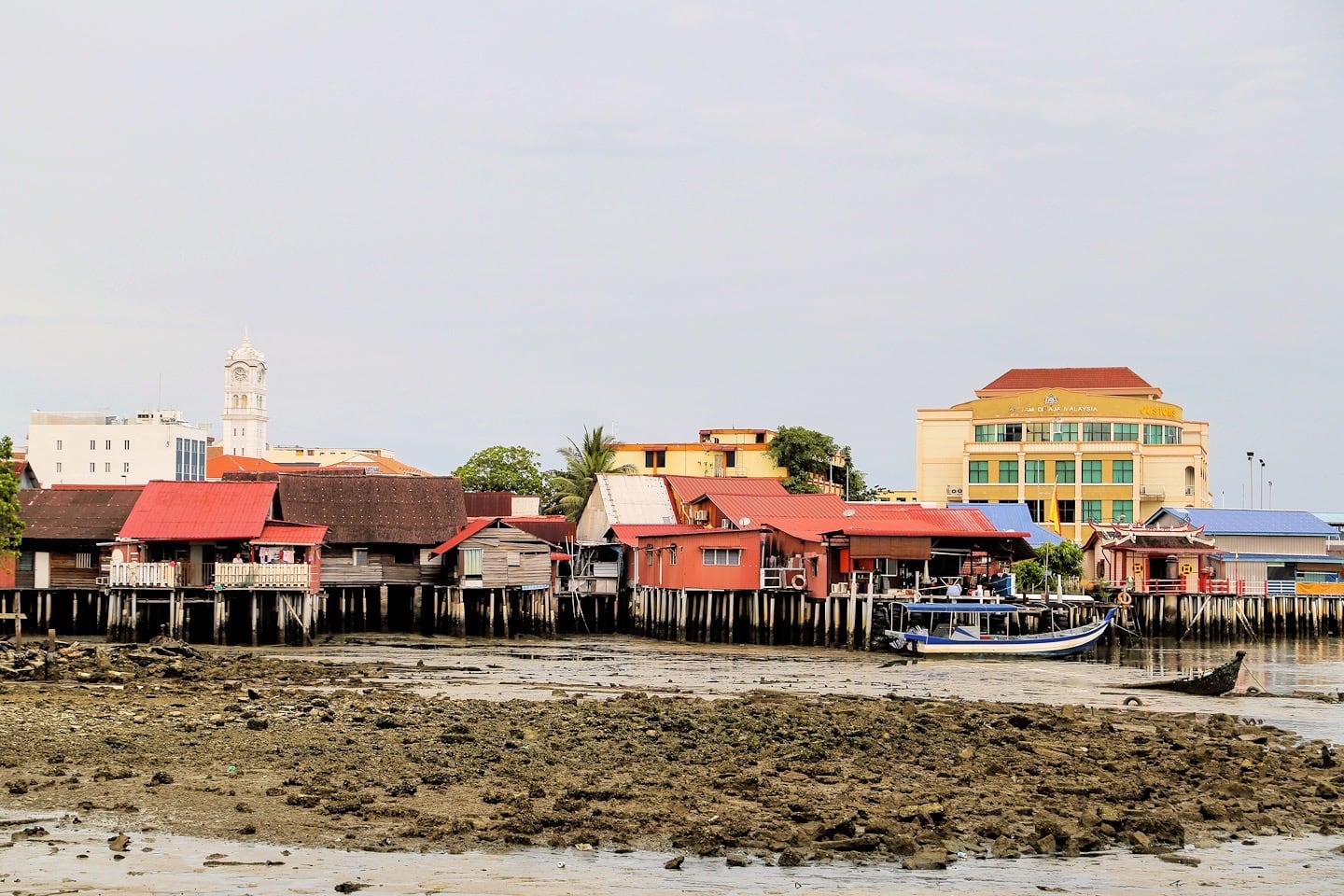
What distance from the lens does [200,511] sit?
61406 mm

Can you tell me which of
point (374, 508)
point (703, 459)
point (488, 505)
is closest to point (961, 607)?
point (374, 508)

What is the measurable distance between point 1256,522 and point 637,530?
31832 mm

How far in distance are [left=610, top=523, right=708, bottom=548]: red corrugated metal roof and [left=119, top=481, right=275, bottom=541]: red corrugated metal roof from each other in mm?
16128

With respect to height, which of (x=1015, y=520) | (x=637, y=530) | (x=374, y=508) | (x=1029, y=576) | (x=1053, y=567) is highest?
(x=374, y=508)

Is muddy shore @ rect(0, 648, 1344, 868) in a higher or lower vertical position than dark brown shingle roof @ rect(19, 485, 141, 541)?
lower

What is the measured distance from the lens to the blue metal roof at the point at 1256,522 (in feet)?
271

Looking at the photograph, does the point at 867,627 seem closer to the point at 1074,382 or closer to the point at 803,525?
the point at 803,525

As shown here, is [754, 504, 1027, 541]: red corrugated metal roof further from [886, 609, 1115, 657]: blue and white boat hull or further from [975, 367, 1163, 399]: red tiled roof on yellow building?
[975, 367, 1163, 399]: red tiled roof on yellow building

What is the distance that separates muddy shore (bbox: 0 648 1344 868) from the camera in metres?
19.7

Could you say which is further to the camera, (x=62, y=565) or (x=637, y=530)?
(x=637, y=530)

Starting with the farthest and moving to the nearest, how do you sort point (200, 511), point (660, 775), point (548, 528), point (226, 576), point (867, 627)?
point (548, 528)
point (200, 511)
point (867, 627)
point (226, 576)
point (660, 775)

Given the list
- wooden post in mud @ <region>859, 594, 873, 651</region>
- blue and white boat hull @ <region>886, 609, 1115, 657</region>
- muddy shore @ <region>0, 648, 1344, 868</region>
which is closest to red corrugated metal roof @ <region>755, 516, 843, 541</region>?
wooden post in mud @ <region>859, 594, 873, 651</region>

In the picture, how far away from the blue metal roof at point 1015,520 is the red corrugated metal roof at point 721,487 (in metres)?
17.8

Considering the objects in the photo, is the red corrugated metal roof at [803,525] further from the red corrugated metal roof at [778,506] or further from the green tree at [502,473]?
the green tree at [502,473]
